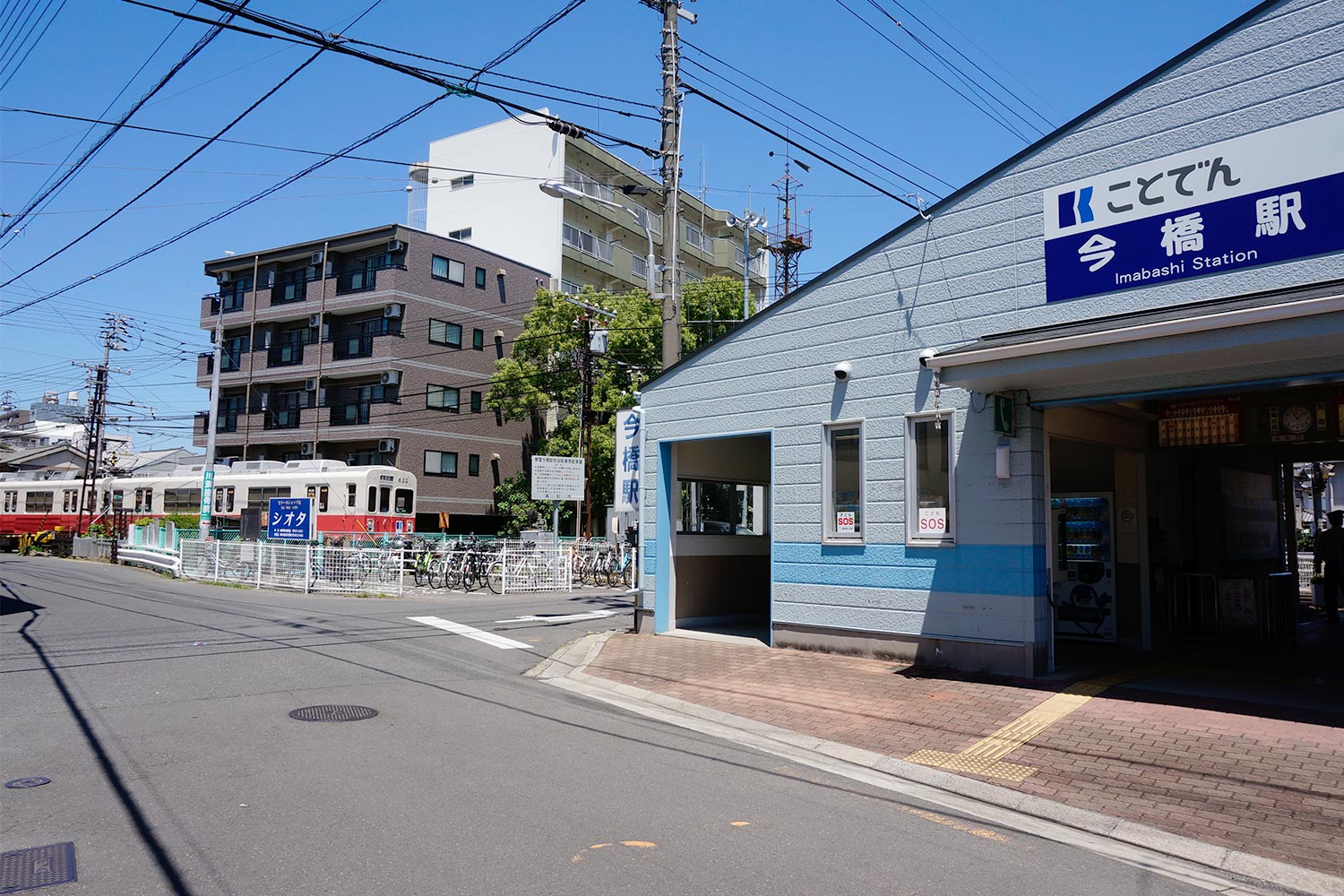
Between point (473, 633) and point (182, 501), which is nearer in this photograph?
point (473, 633)

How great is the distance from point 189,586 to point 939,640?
21.1 metres

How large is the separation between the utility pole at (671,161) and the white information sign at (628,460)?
121cm

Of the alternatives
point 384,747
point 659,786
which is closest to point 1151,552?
point 659,786

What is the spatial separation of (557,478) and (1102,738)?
67.7 feet

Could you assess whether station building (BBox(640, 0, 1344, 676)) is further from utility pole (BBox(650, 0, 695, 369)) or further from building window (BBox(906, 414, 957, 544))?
utility pole (BBox(650, 0, 695, 369))

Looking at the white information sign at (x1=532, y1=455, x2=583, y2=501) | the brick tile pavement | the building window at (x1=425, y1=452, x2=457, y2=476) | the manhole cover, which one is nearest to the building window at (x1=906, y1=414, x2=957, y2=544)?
the brick tile pavement

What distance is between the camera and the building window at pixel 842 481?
11.4 metres

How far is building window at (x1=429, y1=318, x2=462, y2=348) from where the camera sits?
39.5 meters

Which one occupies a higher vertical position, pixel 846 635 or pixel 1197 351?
pixel 1197 351

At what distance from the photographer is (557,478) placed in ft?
88.2

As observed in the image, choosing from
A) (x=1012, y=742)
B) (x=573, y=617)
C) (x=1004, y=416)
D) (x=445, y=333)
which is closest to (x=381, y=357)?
(x=445, y=333)

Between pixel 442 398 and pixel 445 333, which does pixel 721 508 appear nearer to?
pixel 442 398

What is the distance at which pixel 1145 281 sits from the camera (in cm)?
895

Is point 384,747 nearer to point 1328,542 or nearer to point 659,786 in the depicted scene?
point 659,786
